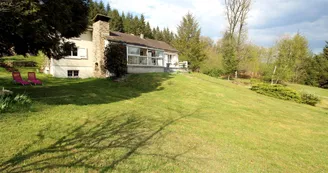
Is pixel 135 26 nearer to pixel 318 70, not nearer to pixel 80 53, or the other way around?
pixel 80 53

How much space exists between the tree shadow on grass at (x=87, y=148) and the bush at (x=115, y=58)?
412 inches

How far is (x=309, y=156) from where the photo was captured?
4.90m

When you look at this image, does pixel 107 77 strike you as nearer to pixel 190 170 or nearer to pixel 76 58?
pixel 76 58

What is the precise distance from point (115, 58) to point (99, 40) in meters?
4.73

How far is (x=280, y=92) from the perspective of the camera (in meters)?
17.7

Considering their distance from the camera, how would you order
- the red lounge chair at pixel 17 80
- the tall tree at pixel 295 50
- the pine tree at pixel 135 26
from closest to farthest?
the red lounge chair at pixel 17 80, the tall tree at pixel 295 50, the pine tree at pixel 135 26

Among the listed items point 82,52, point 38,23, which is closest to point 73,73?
point 82,52

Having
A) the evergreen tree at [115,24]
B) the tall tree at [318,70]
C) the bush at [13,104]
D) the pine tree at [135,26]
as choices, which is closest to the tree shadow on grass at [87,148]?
the bush at [13,104]

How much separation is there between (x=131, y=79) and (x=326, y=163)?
13.3m

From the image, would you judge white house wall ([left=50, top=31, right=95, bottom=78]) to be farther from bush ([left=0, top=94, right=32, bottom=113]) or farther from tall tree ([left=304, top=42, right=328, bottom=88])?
tall tree ([left=304, top=42, right=328, bottom=88])

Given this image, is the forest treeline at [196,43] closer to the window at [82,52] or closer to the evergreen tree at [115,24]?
the evergreen tree at [115,24]

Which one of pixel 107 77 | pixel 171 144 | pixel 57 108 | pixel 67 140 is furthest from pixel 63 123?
pixel 107 77

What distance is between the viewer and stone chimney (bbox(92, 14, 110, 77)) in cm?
1791

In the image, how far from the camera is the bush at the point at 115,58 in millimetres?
14996
